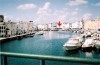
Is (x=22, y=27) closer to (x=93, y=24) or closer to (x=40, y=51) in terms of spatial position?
(x=93, y=24)

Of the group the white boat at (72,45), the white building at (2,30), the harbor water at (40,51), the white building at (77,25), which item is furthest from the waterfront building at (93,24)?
the white boat at (72,45)

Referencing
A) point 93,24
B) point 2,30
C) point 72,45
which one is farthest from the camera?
point 93,24

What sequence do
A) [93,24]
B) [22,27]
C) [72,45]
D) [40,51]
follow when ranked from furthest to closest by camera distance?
[93,24] < [22,27] < [40,51] < [72,45]

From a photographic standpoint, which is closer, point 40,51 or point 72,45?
point 72,45

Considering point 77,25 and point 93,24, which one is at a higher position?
point 93,24

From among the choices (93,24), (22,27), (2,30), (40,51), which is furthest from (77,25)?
(40,51)

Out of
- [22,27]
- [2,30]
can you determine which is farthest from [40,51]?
[22,27]

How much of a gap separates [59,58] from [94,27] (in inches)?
4590

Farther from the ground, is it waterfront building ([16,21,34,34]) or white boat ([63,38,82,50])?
waterfront building ([16,21,34,34])

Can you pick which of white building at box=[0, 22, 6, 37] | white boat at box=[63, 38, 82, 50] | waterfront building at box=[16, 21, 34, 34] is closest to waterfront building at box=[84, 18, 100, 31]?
waterfront building at box=[16, 21, 34, 34]

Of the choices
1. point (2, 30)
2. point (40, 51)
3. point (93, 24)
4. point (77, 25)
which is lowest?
point (40, 51)

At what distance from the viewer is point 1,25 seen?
66.1 meters

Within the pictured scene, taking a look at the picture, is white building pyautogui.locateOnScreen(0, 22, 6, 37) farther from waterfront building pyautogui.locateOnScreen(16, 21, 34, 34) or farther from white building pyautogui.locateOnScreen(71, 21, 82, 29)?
white building pyautogui.locateOnScreen(71, 21, 82, 29)

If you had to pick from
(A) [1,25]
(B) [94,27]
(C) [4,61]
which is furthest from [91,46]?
(B) [94,27]
